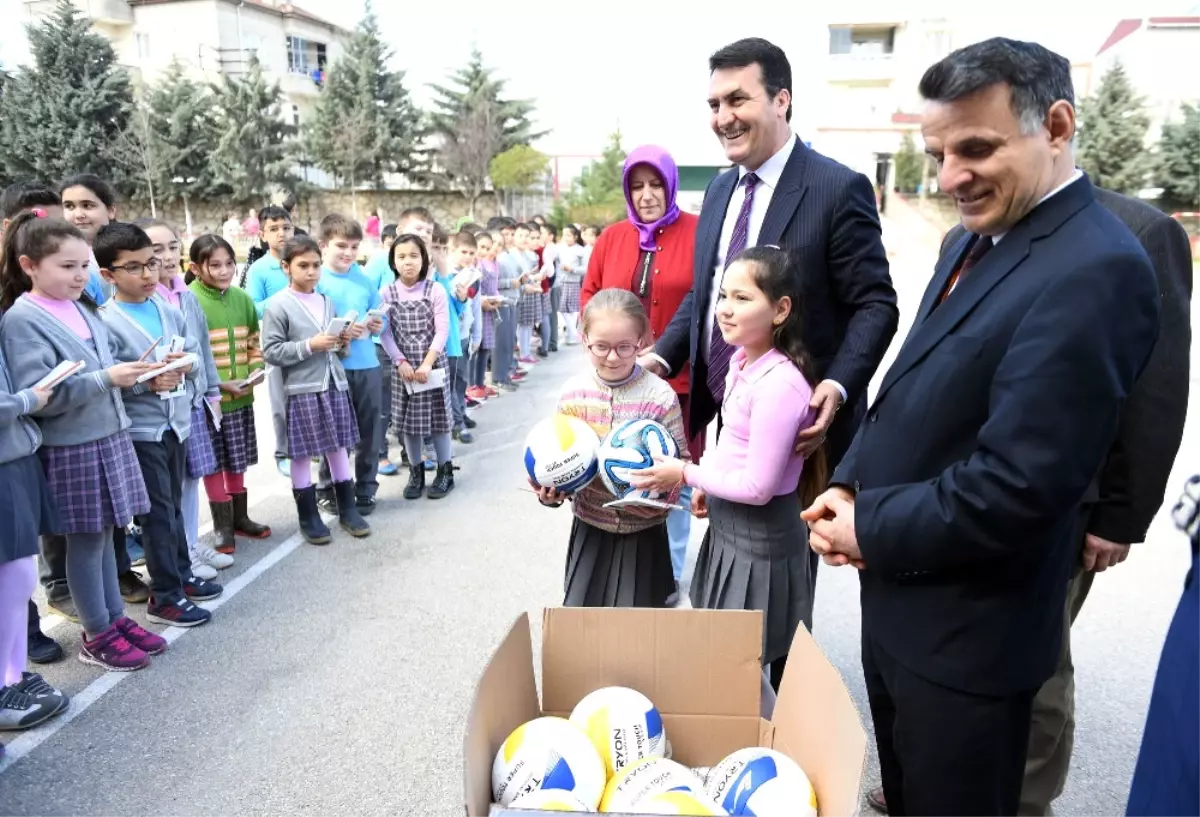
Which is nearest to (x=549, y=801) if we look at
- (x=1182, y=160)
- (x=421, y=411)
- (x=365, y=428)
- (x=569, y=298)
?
(x=365, y=428)

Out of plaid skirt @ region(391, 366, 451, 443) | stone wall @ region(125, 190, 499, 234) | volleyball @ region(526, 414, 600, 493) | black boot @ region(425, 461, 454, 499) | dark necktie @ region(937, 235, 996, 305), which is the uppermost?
stone wall @ region(125, 190, 499, 234)

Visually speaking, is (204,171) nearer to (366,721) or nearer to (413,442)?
(413,442)

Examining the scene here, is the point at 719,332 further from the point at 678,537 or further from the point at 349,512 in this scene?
the point at 349,512

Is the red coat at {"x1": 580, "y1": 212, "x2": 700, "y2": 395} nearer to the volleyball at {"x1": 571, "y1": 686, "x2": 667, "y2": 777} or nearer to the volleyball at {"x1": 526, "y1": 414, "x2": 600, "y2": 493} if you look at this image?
the volleyball at {"x1": 526, "y1": 414, "x2": 600, "y2": 493}

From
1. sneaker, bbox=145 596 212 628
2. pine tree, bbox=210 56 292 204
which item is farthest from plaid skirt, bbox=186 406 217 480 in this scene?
pine tree, bbox=210 56 292 204

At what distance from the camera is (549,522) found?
514cm

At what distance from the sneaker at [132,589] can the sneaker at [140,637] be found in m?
0.48

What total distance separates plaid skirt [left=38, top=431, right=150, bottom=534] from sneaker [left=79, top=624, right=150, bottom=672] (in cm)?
48

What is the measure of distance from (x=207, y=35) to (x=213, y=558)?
130 ft

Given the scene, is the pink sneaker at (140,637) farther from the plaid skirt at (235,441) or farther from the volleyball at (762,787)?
the volleyball at (762,787)

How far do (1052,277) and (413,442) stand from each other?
4788 mm

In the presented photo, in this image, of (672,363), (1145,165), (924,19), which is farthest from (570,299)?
(924,19)

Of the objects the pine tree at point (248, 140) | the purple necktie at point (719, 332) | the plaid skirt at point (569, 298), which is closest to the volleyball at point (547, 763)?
the purple necktie at point (719, 332)

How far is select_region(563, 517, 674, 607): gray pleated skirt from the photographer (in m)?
2.72
